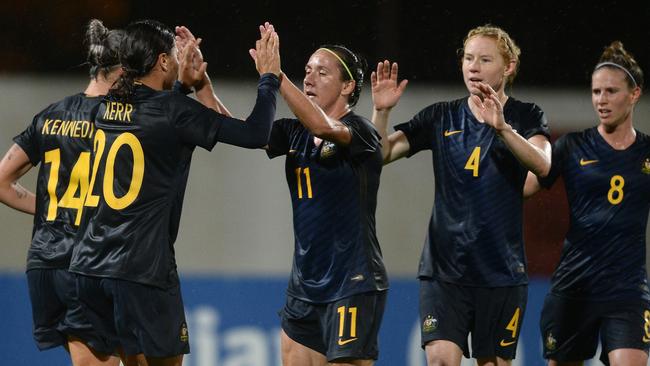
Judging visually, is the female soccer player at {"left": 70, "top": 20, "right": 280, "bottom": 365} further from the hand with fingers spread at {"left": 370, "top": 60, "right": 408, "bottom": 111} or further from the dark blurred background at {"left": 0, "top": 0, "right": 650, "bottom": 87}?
the dark blurred background at {"left": 0, "top": 0, "right": 650, "bottom": 87}

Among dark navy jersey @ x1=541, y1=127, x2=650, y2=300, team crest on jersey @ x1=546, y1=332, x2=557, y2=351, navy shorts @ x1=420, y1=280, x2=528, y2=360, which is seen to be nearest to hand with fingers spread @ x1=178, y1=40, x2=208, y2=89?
navy shorts @ x1=420, y1=280, x2=528, y2=360

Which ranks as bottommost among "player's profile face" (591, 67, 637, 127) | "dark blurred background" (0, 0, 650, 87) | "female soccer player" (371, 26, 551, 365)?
"female soccer player" (371, 26, 551, 365)

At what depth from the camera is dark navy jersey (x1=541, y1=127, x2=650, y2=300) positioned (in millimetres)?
5062

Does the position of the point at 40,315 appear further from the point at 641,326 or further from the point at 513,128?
the point at 641,326

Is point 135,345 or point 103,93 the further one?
point 103,93

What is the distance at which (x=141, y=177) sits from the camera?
4141 mm

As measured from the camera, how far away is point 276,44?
4355 mm

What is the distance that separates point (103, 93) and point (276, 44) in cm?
99

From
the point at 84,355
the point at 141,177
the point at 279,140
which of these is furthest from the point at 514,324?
the point at 84,355

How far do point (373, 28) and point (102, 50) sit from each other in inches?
114

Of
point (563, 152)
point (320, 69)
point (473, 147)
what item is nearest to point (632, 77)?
point (563, 152)

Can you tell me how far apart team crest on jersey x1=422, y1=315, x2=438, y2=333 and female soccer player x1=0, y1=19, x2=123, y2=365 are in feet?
4.72

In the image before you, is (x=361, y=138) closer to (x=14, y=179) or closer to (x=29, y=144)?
(x=29, y=144)

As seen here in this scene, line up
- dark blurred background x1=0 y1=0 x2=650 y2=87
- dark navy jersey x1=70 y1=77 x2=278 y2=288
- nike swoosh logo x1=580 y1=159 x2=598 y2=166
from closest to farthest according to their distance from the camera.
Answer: dark navy jersey x1=70 y1=77 x2=278 y2=288
nike swoosh logo x1=580 y1=159 x2=598 y2=166
dark blurred background x1=0 y1=0 x2=650 y2=87
